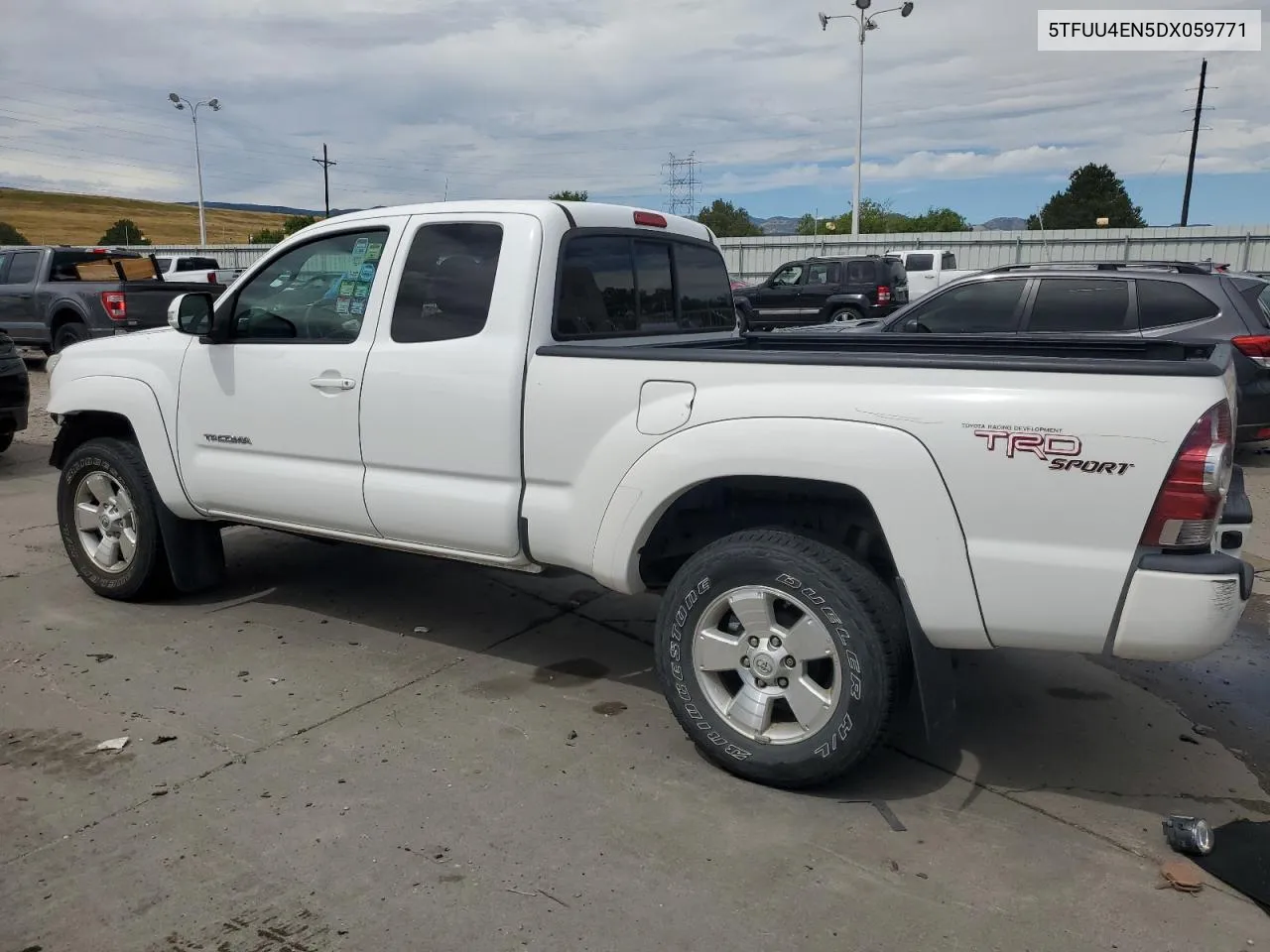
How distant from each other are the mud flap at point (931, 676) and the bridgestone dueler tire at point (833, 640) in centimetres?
6

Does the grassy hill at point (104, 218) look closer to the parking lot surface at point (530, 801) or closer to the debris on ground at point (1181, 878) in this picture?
the parking lot surface at point (530, 801)

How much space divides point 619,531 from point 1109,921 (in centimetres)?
191

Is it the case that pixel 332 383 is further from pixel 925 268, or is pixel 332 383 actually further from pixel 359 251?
pixel 925 268

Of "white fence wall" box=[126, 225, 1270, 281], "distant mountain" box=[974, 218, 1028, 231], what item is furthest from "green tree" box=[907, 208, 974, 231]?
"white fence wall" box=[126, 225, 1270, 281]

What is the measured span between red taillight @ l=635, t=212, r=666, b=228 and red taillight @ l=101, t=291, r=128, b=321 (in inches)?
472

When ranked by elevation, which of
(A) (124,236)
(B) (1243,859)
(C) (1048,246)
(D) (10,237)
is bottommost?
(B) (1243,859)

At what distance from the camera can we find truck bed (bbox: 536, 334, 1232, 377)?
2920 millimetres

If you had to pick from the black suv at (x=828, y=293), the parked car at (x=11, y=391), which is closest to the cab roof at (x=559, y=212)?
the parked car at (x=11, y=391)

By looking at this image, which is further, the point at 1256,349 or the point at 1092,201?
the point at 1092,201

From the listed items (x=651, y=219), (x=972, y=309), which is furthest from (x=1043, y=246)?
(x=651, y=219)

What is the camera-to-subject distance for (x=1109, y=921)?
2836 mm

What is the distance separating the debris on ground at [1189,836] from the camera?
3.16 metres

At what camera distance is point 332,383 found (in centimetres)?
448

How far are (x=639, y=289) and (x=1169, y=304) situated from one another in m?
6.13
